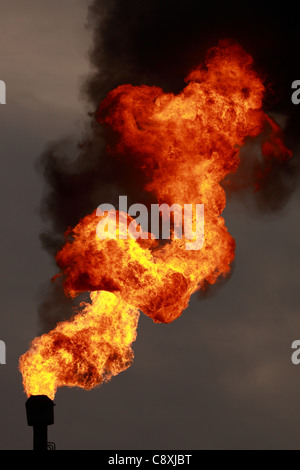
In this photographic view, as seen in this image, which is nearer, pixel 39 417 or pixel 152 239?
pixel 39 417

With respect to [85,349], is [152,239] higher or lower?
higher

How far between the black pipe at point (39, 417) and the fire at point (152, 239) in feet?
3.87

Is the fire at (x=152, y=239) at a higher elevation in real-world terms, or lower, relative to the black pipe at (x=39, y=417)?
higher

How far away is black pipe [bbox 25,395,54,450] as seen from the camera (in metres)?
48.5

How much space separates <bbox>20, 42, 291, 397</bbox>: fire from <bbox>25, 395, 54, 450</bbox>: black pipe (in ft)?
3.87

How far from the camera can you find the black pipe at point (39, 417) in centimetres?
4847

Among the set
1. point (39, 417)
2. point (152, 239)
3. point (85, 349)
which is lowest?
point (39, 417)

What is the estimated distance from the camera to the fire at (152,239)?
49469 mm

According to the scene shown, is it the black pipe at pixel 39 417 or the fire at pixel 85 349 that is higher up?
the fire at pixel 85 349

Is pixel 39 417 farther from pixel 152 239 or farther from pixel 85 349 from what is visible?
pixel 152 239

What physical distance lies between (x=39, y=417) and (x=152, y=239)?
882cm

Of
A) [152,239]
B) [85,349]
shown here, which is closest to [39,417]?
[85,349]

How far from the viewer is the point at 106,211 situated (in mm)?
50062

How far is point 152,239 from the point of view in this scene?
5053 centimetres
